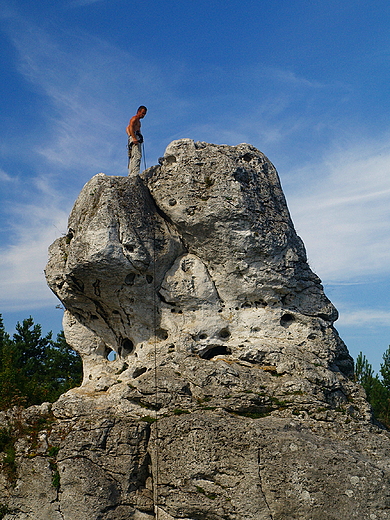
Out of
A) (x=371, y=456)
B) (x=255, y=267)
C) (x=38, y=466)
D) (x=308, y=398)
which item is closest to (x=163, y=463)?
(x=38, y=466)

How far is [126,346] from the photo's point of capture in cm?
1535

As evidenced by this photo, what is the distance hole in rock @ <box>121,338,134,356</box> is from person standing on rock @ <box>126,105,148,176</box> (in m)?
4.87

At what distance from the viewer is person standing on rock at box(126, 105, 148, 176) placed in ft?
54.7

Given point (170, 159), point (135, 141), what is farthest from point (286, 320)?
point (135, 141)

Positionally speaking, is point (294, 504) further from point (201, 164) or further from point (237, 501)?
point (201, 164)

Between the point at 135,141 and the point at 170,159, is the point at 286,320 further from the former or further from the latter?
the point at 135,141

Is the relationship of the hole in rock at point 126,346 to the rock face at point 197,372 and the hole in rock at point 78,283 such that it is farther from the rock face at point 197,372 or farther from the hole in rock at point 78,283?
the hole in rock at point 78,283

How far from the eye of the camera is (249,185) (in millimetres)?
15125

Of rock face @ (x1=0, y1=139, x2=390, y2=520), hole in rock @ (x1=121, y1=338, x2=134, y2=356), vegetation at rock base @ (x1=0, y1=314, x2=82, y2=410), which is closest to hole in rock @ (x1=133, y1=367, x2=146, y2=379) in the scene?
rock face @ (x1=0, y1=139, x2=390, y2=520)

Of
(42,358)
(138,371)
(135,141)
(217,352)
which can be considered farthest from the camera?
(42,358)

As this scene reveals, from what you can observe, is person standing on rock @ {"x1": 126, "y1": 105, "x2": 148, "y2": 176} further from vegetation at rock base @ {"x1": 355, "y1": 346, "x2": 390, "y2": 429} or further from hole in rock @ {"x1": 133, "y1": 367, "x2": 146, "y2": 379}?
vegetation at rock base @ {"x1": 355, "y1": 346, "x2": 390, "y2": 429}

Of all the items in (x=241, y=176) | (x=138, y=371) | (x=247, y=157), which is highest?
(x=247, y=157)

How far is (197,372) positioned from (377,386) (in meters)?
21.5

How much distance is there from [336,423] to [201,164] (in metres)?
7.53
